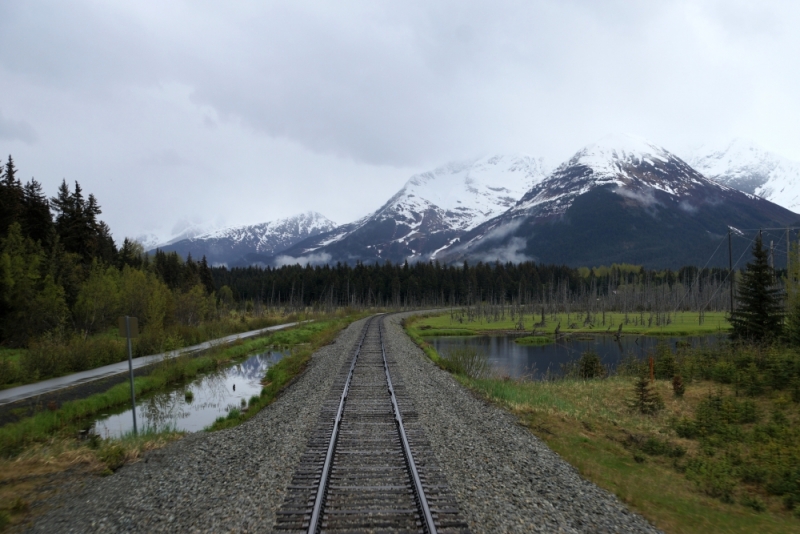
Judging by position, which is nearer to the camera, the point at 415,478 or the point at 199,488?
the point at 415,478

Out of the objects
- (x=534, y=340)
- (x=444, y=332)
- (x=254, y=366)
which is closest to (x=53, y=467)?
(x=254, y=366)

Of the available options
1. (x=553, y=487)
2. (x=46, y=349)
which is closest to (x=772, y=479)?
(x=553, y=487)

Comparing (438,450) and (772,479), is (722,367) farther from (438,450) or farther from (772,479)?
(438,450)

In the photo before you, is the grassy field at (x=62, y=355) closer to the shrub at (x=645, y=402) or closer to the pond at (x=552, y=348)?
the pond at (x=552, y=348)

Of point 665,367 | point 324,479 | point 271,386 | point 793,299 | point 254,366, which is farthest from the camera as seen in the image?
point 254,366

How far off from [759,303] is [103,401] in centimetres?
3114

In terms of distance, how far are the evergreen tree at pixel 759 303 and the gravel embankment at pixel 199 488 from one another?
24.0 metres

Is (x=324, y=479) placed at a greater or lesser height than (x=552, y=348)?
greater

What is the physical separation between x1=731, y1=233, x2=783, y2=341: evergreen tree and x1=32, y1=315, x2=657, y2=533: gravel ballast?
19.7 metres

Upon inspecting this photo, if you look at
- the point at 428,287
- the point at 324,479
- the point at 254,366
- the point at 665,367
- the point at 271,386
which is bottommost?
the point at 254,366

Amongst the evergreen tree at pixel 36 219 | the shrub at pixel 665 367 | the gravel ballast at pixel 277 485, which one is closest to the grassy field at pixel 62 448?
the gravel ballast at pixel 277 485

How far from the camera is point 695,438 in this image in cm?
1295

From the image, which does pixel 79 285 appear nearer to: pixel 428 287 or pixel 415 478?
pixel 415 478

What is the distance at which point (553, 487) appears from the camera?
768 centimetres
